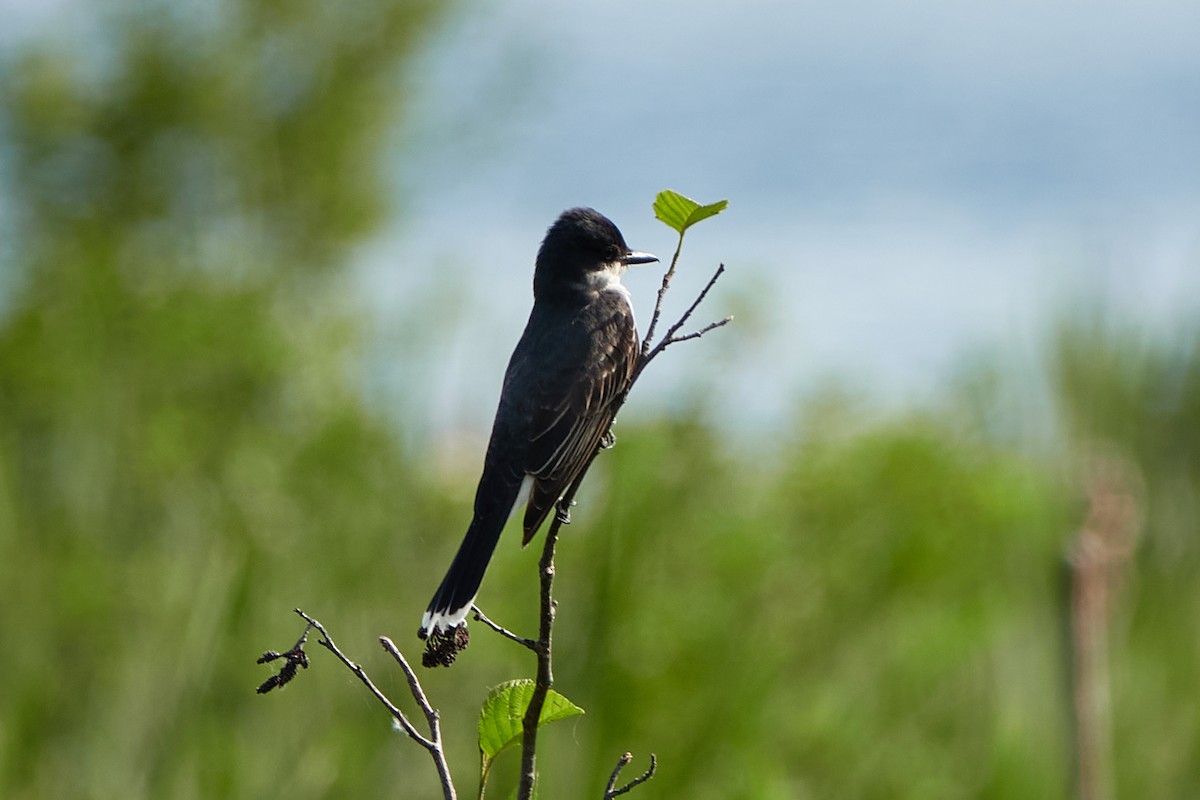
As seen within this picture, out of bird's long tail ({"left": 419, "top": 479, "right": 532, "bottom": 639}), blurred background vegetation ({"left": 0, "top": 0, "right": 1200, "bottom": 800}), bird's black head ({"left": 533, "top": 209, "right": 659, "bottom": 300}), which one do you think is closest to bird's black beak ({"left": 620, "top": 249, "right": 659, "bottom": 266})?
bird's black head ({"left": 533, "top": 209, "right": 659, "bottom": 300})

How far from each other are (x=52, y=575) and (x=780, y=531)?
10.0 feet

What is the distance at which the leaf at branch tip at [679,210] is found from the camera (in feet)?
6.31

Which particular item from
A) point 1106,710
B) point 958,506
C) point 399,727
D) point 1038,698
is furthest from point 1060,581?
point 958,506

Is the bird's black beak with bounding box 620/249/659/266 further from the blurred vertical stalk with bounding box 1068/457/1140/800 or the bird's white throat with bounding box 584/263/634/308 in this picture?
the blurred vertical stalk with bounding box 1068/457/1140/800

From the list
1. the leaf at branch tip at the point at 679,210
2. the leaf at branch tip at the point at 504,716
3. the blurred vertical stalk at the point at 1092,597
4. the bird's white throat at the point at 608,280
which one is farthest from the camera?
the bird's white throat at the point at 608,280

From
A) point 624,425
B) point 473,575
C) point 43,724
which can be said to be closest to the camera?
point 473,575

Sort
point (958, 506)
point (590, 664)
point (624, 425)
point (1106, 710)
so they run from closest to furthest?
point (590, 664) → point (624, 425) → point (1106, 710) → point (958, 506)

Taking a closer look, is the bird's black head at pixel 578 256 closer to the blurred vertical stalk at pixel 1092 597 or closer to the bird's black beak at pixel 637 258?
the bird's black beak at pixel 637 258

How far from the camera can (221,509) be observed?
528 cm

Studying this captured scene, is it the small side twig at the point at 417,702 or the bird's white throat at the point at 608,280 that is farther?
the bird's white throat at the point at 608,280

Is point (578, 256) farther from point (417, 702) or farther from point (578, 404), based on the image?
point (417, 702)

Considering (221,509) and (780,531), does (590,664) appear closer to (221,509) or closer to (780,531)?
(221,509)

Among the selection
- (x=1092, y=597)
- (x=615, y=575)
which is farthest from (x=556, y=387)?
(x=1092, y=597)

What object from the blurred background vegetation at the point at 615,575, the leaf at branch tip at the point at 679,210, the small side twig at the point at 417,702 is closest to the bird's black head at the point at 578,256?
the blurred background vegetation at the point at 615,575
